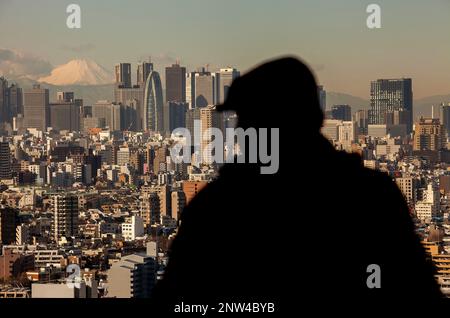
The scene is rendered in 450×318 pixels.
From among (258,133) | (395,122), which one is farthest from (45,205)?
(258,133)

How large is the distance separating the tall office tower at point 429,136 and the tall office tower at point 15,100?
409cm

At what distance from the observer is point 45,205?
46.7 ft

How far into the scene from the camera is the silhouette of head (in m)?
1.23

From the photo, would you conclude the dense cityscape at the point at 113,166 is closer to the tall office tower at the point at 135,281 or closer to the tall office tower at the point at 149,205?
the tall office tower at the point at 149,205

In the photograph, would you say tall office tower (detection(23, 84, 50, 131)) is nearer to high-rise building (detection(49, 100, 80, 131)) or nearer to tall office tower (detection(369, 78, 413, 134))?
high-rise building (detection(49, 100, 80, 131))

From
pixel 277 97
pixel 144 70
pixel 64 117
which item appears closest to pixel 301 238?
pixel 277 97

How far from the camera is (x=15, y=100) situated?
393 inches

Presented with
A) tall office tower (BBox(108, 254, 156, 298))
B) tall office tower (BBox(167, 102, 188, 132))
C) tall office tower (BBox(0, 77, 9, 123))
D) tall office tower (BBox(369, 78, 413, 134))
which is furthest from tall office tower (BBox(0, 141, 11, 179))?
tall office tower (BBox(108, 254, 156, 298))

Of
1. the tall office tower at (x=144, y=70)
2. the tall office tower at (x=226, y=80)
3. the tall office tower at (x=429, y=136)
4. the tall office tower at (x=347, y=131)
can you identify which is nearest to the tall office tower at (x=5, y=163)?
the tall office tower at (x=144, y=70)

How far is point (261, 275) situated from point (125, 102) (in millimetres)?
10008

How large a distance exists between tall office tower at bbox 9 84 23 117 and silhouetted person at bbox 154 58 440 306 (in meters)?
8.36

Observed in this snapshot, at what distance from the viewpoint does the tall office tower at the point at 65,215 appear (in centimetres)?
1348
